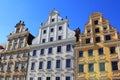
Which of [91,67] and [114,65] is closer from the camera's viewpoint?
[114,65]

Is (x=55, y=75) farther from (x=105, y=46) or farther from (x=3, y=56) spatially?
(x=3, y=56)

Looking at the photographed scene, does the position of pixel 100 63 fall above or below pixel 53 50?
below

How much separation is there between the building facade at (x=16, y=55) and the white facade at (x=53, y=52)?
215cm

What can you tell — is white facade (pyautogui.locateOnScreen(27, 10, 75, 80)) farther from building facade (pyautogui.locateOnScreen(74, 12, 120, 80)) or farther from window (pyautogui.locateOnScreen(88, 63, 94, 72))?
window (pyautogui.locateOnScreen(88, 63, 94, 72))

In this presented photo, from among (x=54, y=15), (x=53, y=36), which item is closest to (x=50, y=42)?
(x=53, y=36)

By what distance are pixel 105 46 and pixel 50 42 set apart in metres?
12.4

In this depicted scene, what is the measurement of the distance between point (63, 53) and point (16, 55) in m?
13.4

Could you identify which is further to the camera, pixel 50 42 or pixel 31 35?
pixel 31 35

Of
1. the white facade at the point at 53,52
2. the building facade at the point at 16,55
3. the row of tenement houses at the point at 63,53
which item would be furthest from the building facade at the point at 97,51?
the building facade at the point at 16,55

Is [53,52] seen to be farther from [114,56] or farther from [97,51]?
[114,56]

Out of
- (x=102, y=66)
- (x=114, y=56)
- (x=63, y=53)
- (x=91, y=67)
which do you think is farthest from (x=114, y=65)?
(x=63, y=53)

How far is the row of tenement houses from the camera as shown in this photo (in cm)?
3384

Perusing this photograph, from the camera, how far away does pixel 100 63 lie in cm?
3384

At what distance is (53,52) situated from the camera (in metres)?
39.8
